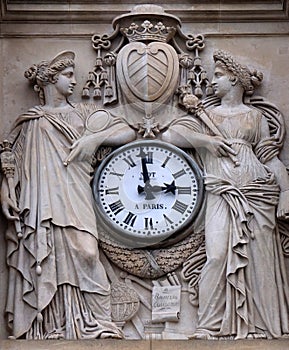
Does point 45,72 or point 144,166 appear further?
point 45,72

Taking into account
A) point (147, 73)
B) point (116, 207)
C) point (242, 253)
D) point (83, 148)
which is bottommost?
point (242, 253)

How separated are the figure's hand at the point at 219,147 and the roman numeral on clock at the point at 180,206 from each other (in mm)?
400

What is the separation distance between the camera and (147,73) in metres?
13.0

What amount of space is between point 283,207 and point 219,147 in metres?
0.59

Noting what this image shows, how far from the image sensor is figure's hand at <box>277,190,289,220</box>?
12781mm

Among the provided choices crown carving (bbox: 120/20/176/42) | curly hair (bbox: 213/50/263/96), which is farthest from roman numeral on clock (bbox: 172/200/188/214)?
crown carving (bbox: 120/20/176/42)

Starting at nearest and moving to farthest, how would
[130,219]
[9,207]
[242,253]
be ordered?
[242,253] < [9,207] < [130,219]

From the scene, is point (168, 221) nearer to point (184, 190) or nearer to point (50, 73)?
point (184, 190)

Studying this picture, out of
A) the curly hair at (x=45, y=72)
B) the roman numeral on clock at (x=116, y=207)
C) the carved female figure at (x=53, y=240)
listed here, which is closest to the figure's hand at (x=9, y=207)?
the carved female figure at (x=53, y=240)

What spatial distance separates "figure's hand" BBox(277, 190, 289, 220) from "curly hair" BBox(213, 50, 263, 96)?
31.4 inches

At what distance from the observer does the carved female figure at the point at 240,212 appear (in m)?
12.6

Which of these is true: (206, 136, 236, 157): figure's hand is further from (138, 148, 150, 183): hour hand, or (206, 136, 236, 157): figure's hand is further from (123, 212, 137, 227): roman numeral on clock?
(123, 212, 137, 227): roman numeral on clock

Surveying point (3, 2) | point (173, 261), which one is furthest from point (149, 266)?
point (3, 2)

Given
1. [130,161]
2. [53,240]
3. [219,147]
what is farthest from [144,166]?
[53,240]
